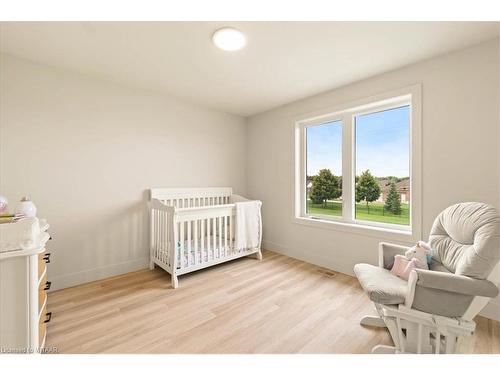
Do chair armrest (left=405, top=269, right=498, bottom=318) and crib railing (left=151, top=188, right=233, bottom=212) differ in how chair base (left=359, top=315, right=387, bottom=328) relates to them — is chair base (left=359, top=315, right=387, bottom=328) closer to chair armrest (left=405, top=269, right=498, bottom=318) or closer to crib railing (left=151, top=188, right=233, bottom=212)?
chair armrest (left=405, top=269, right=498, bottom=318)

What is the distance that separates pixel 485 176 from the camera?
1.69m

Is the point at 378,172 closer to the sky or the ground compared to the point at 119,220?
closer to the sky

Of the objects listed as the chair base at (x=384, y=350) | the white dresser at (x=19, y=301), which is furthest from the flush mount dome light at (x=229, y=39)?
the chair base at (x=384, y=350)

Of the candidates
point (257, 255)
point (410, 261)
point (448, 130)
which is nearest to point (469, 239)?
point (410, 261)

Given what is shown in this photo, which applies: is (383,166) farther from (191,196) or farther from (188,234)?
(191,196)

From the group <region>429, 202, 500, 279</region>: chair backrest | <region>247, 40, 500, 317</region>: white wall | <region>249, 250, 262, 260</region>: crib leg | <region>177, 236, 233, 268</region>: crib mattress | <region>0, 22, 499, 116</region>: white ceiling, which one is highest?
<region>0, 22, 499, 116</region>: white ceiling

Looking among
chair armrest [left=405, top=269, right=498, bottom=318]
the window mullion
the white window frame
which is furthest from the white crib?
chair armrest [left=405, top=269, right=498, bottom=318]

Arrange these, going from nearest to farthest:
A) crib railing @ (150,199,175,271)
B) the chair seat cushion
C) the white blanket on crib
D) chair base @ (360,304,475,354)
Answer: chair base @ (360,304,475,354), the chair seat cushion, crib railing @ (150,199,175,271), the white blanket on crib

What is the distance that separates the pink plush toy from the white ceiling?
158 centimetres

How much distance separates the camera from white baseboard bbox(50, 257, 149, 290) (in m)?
2.12

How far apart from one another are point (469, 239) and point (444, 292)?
0.44 m
